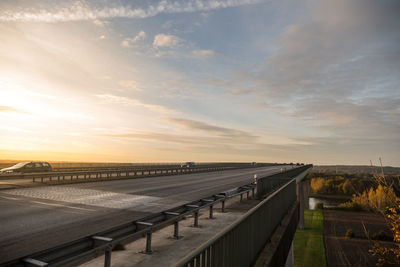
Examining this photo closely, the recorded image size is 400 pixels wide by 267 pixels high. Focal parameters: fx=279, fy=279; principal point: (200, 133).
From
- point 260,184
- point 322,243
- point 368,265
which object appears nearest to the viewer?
point 260,184

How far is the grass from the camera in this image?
4134 centimetres

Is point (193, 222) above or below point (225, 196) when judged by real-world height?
below

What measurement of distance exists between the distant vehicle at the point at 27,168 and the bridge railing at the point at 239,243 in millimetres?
29583

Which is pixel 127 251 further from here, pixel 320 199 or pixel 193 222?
pixel 320 199

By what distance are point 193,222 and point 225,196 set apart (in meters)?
2.39

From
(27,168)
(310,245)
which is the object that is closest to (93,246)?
(27,168)

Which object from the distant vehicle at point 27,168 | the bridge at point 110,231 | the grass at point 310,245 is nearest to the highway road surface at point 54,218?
the bridge at point 110,231

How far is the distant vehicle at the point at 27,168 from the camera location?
2886cm

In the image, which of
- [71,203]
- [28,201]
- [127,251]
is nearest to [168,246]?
[127,251]

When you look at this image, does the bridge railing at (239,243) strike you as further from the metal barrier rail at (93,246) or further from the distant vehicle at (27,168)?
the distant vehicle at (27,168)

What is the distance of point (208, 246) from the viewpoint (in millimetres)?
3619

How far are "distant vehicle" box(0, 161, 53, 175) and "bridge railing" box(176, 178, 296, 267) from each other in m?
29.6

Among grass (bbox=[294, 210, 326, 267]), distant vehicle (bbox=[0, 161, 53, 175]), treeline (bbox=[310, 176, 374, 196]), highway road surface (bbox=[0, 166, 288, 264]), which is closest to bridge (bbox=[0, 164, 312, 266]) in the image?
highway road surface (bbox=[0, 166, 288, 264])

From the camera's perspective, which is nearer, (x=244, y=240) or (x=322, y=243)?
(x=244, y=240)
